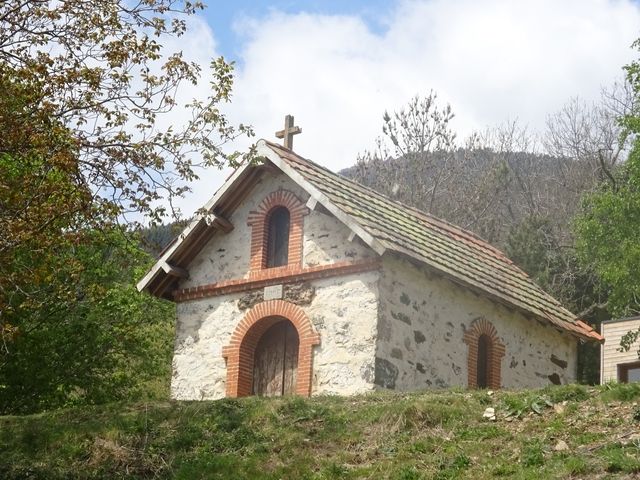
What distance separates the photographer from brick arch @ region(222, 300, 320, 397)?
21078 mm

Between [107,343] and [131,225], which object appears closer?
[131,225]

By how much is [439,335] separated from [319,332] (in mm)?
2518

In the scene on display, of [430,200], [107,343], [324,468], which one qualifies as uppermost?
[430,200]

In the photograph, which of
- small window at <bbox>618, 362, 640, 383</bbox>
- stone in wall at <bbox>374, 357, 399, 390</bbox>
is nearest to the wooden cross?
stone in wall at <bbox>374, 357, 399, 390</bbox>

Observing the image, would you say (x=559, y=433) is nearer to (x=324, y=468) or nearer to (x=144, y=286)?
(x=324, y=468)

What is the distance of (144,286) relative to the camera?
2297cm

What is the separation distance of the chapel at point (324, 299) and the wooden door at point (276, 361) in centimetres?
3

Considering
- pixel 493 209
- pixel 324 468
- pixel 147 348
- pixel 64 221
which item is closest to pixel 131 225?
pixel 64 221

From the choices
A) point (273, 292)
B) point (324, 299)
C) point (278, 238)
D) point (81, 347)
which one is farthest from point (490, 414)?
point (81, 347)

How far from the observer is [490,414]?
1555 centimetres

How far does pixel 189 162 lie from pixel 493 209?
33829 mm

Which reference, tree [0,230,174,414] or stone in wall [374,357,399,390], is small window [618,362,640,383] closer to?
stone in wall [374,357,399,390]

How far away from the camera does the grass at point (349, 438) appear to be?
13.5m

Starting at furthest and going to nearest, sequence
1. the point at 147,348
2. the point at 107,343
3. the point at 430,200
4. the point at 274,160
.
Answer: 1. the point at 430,200
2. the point at 147,348
3. the point at 107,343
4. the point at 274,160
